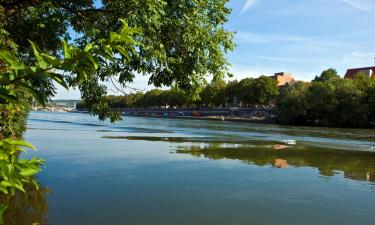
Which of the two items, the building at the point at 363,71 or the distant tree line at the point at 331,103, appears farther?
the building at the point at 363,71

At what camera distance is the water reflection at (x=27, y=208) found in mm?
10055

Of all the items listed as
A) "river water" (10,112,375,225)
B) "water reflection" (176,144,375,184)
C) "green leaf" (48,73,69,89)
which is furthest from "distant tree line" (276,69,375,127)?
"green leaf" (48,73,69,89)

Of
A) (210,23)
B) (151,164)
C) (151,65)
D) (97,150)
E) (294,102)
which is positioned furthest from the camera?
(294,102)

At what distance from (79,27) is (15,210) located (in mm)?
4574

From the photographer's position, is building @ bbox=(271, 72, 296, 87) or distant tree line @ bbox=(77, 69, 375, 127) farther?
building @ bbox=(271, 72, 296, 87)

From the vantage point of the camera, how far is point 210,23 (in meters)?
10.0

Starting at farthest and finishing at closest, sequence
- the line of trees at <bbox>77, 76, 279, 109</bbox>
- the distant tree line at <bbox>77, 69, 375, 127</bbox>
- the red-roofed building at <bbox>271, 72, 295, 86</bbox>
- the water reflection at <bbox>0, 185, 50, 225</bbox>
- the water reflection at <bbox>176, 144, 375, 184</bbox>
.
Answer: the red-roofed building at <bbox>271, 72, 295, 86</bbox>, the line of trees at <bbox>77, 76, 279, 109</bbox>, the distant tree line at <bbox>77, 69, 375, 127</bbox>, the water reflection at <bbox>176, 144, 375, 184</bbox>, the water reflection at <bbox>0, 185, 50, 225</bbox>

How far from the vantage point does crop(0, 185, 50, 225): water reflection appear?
10.1 m

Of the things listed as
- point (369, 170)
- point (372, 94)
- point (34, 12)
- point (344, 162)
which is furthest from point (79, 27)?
point (372, 94)

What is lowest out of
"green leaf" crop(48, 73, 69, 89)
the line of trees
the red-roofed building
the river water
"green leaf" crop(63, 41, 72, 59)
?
the river water

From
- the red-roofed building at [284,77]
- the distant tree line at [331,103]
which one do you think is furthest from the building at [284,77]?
the distant tree line at [331,103]

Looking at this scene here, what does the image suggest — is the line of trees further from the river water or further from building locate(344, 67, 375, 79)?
the river water

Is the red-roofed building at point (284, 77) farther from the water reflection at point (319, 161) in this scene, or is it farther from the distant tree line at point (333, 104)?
the water reflection at point (319, 161)

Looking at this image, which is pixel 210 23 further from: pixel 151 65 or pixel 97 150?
pixel 97 150
